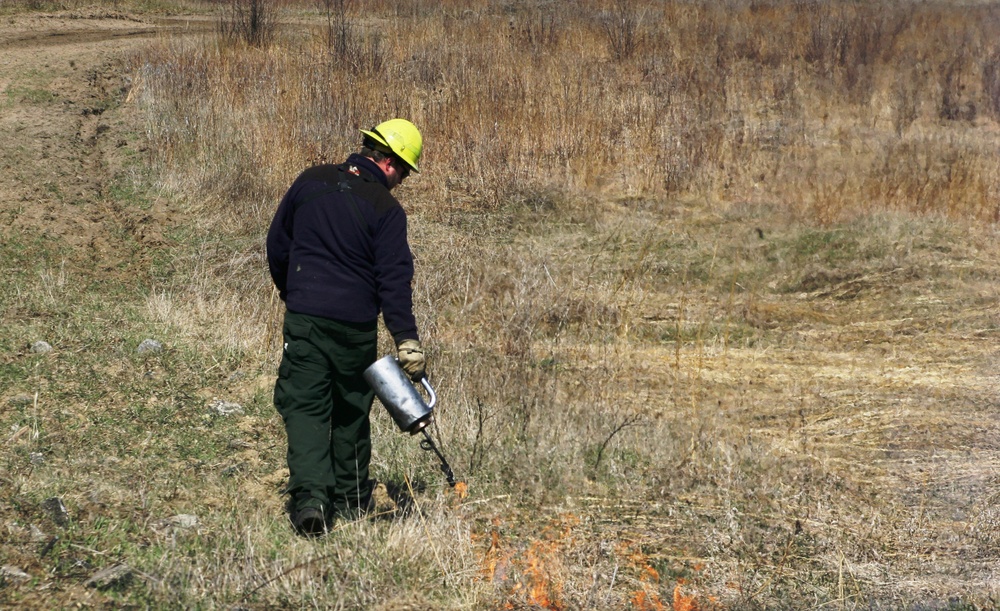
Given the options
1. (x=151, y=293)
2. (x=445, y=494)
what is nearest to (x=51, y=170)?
(x=151, y=293)

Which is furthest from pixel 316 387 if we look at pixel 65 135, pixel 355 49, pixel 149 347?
pixel 355 49

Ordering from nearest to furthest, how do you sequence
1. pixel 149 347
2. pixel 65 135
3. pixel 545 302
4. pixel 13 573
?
pixel 13 573, pixel 149 347, pixel 545 302, pixel 65 135

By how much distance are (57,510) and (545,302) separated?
5.04 metres

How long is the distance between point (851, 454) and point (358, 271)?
14.0ft

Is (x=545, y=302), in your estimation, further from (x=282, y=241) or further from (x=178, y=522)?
(x=178, y=522)

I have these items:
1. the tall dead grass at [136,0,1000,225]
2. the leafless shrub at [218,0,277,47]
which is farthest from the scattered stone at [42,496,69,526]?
the leafless shrub at [218,0,277,47]

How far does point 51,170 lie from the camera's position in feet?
31.7

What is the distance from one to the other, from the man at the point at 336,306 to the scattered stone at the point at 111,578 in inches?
30.0

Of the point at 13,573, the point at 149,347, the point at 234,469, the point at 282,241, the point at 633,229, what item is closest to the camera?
the point at 13,573

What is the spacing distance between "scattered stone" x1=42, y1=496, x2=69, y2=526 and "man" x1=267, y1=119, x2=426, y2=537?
0.91m

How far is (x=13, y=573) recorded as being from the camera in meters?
3.54

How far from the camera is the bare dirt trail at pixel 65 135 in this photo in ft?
28.4

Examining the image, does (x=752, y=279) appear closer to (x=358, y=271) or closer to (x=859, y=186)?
(x=859, y=186)

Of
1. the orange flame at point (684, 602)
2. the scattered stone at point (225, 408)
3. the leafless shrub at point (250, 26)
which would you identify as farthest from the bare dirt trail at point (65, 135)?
the orange flame at point (684, 602)
